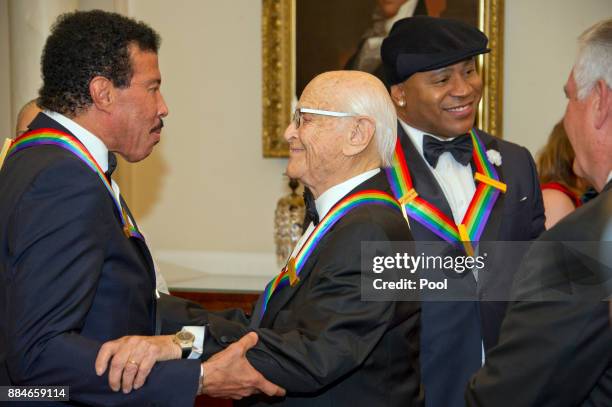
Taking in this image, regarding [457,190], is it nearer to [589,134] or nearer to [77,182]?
[589,134]

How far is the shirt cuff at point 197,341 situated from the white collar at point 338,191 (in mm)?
504

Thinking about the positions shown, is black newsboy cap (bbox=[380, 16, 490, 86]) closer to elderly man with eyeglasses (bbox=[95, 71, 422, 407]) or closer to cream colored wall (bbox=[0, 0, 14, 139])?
elderly man with eyeglasses (bbox=[95, 71, 422, 407])

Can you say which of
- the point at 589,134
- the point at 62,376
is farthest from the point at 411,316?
the point at 62,376

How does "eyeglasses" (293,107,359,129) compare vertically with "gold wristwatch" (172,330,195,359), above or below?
above

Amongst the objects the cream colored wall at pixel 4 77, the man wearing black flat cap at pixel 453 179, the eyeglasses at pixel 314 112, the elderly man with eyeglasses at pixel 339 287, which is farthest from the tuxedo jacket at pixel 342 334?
the cream colored wall at pixel 4 77

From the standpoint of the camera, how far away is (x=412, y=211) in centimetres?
296

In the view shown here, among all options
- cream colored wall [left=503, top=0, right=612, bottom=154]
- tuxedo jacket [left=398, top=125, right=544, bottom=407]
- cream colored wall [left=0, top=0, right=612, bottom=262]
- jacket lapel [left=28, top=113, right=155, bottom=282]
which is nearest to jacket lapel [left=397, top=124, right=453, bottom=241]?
tuxedo jacket [left=398, top=125, right=544, bottom=407]

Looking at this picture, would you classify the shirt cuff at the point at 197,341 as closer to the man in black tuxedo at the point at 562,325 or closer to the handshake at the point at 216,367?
the handshake at the point at 216,367

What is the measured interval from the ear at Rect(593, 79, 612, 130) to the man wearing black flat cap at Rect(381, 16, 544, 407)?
111cm

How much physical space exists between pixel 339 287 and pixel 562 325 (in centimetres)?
70

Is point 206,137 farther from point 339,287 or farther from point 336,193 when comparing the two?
point 339,287

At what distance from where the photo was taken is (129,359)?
7.20ft

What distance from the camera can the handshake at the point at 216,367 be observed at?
7.28 feet

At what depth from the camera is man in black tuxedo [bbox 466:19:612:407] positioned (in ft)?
5.57
